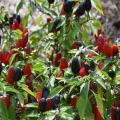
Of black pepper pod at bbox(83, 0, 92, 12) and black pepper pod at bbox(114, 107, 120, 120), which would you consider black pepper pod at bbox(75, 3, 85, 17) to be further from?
black pepper pod at bbox(114, 107, 120, 120)

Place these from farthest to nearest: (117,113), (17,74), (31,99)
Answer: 1. (31,99)
2. (17,74)
3. (117,113)

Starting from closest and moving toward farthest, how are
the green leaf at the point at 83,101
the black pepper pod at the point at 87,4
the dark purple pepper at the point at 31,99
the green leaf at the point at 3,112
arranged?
1. the green leaf at the point at 83,101
2. the green leaf at the point at 3,112
3. the dark purple pepper at the point at 31,99
4. the black pepper pod at the point at 87,4

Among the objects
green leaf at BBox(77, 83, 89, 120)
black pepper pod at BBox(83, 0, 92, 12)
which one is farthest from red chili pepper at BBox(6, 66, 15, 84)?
black pepper pod at BBox(83, 0, 92, 12)

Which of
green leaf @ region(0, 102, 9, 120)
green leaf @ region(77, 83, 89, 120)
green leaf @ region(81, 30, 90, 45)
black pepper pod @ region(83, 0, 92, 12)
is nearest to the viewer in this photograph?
green leaf @ region(77, 83, 89, 120)

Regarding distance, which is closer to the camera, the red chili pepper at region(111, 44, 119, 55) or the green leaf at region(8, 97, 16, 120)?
the green leaf at region(8, 97, 16, 120)

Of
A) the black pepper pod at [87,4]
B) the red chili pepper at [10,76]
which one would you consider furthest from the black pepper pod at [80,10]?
the red chili pepper at [10,76]

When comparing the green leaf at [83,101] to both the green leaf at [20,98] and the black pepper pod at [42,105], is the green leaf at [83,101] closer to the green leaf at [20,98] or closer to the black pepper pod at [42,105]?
the black pepper pod at [42,105]

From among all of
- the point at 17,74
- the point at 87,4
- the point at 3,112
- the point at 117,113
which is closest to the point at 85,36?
the point at 87,4

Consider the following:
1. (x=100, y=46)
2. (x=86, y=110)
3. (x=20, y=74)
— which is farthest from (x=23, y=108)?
(x=100, y=46)

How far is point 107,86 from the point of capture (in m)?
3.09

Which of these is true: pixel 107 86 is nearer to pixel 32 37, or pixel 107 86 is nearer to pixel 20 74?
pixel 20 74

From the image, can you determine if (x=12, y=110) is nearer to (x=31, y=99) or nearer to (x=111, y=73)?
(x=31, y=99)

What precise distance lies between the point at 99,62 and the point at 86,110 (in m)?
0.72

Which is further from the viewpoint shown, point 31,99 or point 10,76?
point 31,99
